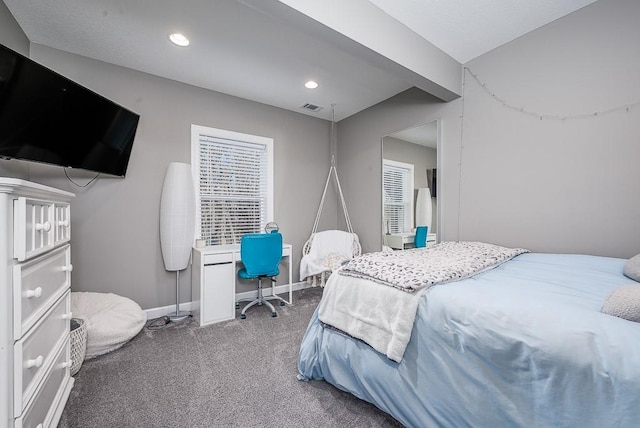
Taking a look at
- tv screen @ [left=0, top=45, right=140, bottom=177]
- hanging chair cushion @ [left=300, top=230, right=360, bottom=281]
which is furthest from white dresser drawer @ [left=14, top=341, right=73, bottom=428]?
hanging chair cushion @ [left=300, top=230, right=360, bottom=281]

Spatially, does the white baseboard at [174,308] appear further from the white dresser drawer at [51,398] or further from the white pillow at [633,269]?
the white pillow at [633,269]

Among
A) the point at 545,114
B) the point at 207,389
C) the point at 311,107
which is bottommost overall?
the point at 207,389

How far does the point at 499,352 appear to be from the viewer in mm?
991

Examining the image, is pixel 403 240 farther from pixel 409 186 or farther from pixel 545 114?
pixel 545 114

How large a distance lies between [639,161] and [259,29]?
9.19ft

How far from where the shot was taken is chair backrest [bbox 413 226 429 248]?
2.92m

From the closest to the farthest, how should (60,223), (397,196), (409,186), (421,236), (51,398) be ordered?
(51,398), (60,223), (421,236), (409,186), (397,196)

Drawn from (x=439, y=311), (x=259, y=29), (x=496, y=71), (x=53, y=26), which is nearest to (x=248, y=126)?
(x=259, y=29)

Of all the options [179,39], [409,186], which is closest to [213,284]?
[179,39]

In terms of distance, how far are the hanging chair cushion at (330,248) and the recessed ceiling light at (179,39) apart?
2.50m

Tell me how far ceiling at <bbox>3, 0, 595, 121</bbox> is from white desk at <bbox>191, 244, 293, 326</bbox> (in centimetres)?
186

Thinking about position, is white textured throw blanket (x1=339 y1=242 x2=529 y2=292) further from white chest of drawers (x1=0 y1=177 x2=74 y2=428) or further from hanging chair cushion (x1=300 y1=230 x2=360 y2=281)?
hanging chair cushion (x1=300 y1=230 x2=360 y2=281)

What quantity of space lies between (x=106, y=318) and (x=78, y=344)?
1.21 feet

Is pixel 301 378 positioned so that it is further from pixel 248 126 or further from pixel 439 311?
pixel 248 126
